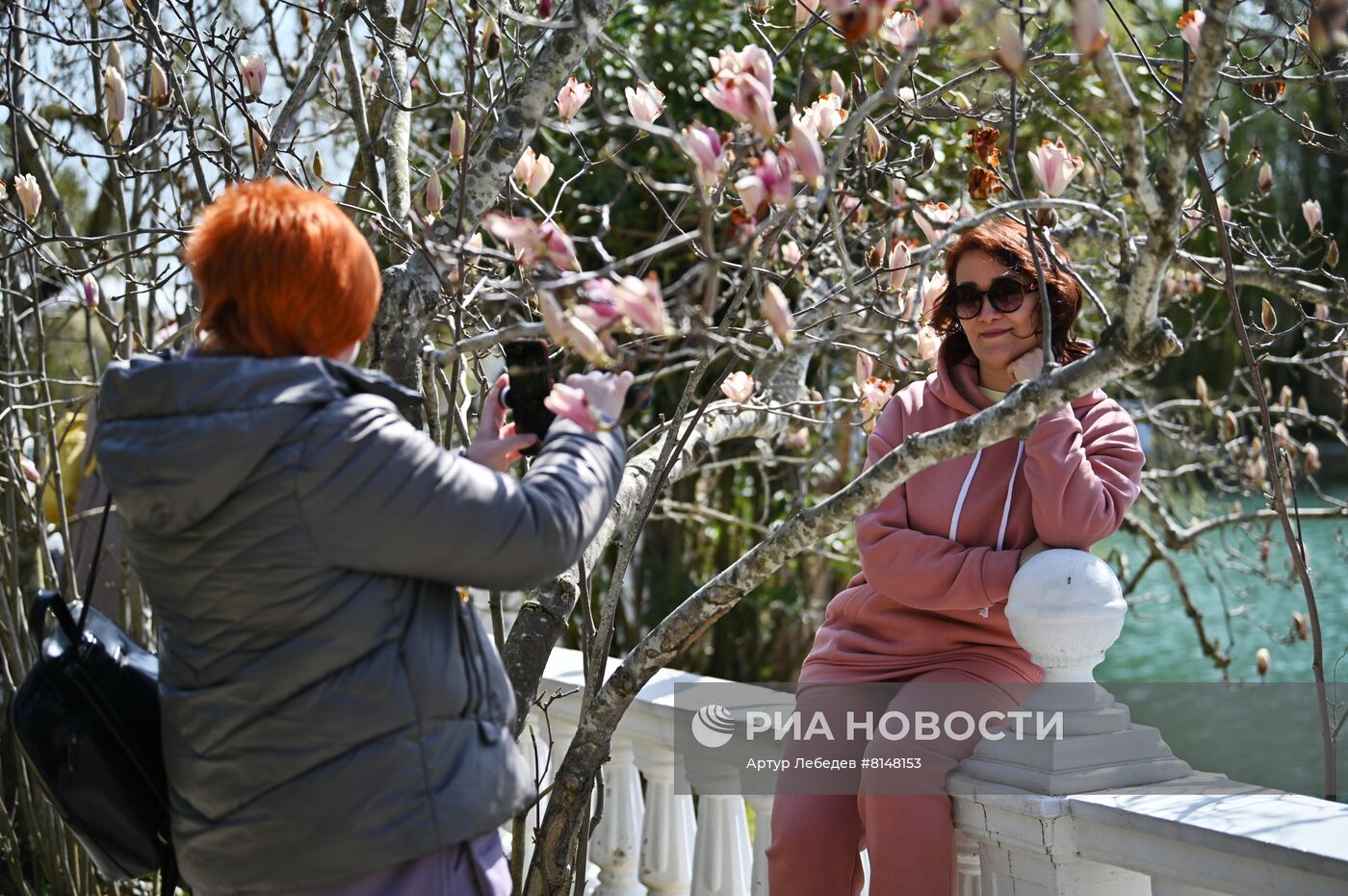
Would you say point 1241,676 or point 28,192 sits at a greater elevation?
point 28,192

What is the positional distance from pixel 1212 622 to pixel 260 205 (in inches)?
437

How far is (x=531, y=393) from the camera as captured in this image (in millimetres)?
1594

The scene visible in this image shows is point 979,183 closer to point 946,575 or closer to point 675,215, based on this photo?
point 675,215

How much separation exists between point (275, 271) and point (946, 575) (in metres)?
1.19

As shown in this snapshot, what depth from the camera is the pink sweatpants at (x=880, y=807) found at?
75.4 inches

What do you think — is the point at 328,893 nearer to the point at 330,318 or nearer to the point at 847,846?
the point at 330,318

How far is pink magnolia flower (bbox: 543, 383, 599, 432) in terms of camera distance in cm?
141

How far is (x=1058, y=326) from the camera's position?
7.58ft

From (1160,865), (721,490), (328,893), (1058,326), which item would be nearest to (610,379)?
(328,893)

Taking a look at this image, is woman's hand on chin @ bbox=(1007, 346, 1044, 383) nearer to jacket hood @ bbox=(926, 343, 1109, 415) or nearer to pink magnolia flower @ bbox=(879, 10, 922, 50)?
jacket hood @ bbox=(926, 343, 1109, 415)

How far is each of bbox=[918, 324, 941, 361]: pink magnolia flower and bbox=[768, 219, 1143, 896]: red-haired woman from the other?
3.4 inches

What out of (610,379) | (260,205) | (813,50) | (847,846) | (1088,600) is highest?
(813,50)

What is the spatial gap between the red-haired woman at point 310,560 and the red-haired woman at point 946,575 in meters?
0.76

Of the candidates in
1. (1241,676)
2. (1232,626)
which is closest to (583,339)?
(1241,676)
